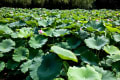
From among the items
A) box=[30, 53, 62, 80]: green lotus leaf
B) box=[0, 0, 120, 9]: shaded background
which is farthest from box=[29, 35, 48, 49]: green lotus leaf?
box=[0, 0, 120, 9]: shaded background

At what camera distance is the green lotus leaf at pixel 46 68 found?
0.97 metres

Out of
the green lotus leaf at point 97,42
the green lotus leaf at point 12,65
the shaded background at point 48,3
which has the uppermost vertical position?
the green lotus leaf at point 97,42

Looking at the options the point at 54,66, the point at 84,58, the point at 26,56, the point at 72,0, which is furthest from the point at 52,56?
the point at 72,0

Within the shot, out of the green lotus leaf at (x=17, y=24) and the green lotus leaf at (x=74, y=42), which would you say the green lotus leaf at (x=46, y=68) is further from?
the green lotus leaf at (x=17, y=24)

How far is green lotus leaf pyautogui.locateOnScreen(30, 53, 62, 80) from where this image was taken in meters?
0.97

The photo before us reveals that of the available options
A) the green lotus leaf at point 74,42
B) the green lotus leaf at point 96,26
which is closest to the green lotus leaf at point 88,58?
the green lotus leaf at point 74,42

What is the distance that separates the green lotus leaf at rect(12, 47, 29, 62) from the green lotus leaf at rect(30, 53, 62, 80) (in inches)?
14.8

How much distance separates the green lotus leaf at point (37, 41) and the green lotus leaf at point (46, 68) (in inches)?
13.7

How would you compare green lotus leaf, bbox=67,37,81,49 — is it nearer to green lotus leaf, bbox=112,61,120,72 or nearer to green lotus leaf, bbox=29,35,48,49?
green lotus leaf, bbox=29,35,48,49

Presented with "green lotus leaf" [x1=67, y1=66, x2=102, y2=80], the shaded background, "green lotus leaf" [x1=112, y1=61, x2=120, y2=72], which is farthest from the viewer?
the shaded background

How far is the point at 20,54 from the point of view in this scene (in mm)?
1400

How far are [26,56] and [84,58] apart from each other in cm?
58

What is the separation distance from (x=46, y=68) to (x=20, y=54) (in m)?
0.47

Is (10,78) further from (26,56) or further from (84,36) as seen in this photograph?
(84,36)
